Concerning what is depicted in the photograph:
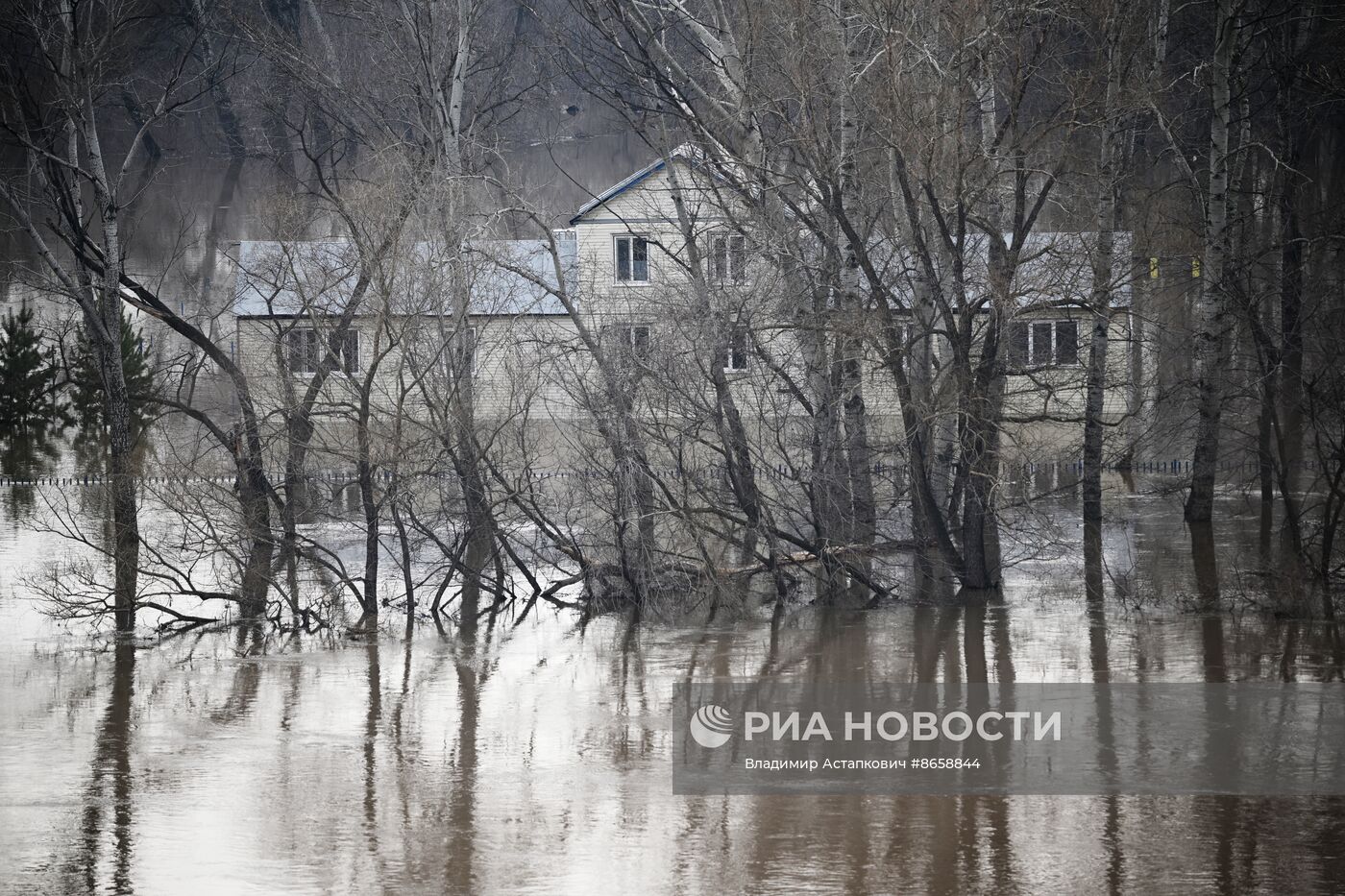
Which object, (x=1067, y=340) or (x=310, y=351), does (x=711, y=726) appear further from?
(x=310, y=351)

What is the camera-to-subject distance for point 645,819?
10.6 meters

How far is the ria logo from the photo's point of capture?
41.8 ft

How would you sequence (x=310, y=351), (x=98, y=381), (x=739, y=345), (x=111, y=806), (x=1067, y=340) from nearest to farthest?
1. (x=111, y=806)
2. (x=739, y=345)
3. (x=1067, y=340)
4. (x=310, y=351)
5. (x=98, y=381)

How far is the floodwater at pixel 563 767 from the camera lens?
951 centimetres

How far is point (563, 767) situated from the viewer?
12.0m

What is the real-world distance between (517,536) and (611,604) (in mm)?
1691

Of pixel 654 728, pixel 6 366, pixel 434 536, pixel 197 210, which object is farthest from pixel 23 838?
pixel 197 210

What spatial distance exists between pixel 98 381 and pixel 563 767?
23992 millimetres

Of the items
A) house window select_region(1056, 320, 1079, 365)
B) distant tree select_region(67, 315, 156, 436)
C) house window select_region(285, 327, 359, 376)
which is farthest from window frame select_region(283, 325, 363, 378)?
distant tree select_region(67, 315, 156, 436)

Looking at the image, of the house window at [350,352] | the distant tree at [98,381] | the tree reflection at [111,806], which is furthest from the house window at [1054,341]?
the distant tree at [98,381]

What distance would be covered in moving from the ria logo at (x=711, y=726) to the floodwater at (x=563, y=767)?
33cm

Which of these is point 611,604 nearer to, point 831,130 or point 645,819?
point 831,130

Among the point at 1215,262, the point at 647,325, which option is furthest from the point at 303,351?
the point at 1215,262

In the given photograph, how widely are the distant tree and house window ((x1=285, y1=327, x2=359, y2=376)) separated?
31.2ft
